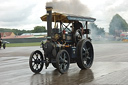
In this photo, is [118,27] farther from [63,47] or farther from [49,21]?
[49,21]

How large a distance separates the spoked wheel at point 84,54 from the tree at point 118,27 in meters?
66.2

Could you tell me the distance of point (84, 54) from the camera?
971 cm

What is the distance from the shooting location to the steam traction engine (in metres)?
8.57

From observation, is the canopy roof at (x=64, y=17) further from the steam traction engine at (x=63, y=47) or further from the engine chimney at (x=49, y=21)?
the engine chimney at (x=49, y=21)

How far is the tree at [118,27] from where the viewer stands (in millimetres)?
76250

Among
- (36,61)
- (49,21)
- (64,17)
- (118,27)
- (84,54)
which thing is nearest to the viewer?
(49,21)

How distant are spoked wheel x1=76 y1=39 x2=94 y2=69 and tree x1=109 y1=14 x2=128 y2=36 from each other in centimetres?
6618

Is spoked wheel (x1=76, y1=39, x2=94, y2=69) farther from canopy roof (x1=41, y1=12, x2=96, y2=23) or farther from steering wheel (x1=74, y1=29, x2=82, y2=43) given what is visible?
canopy roof (x1=41, y1=12, x2=96, y2=23)

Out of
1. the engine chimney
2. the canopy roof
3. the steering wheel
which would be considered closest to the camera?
the engine chimney

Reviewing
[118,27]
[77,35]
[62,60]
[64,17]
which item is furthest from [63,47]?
[118,27]

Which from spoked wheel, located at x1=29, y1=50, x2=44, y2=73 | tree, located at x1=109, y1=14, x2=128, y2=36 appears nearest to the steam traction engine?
spoked wheel, located at x1=29, y1=50, x2=44, y2=73

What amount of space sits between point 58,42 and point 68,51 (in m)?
0.59

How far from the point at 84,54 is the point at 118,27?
78956 millimetres

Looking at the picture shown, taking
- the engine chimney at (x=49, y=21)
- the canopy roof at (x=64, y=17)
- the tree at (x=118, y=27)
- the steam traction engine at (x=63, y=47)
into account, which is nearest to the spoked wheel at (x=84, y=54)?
the steam traction engine at (x=63, y=47)
